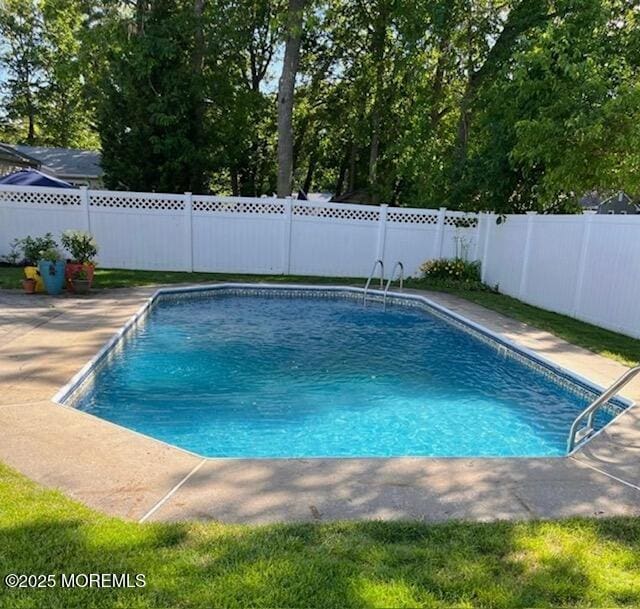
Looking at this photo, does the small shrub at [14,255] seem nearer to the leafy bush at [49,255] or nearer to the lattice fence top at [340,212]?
the leafy bush at [49,255]

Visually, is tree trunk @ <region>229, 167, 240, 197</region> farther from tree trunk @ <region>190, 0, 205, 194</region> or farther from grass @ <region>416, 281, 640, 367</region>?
grass @ <region>416, 281, 640, 367</region>

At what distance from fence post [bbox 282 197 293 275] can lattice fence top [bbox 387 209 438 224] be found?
255 centimetres

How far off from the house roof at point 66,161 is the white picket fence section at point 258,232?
1093 centimetres

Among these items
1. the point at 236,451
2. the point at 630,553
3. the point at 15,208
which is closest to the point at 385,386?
the point at 236,451

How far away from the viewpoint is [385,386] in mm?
6211

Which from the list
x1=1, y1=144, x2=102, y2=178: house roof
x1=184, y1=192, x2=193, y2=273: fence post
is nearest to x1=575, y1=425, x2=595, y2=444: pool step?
x1=184, y1=192, x2=193, y2=273: fence post

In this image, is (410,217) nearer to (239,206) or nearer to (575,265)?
(239,206)

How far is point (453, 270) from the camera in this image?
13.0 meters

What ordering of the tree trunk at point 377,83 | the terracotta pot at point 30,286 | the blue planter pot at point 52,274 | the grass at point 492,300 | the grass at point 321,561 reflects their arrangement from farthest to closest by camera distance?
the tree trunk at point 377,83 → the terracotta pot at point 30,286 → the blue planter pot at point 52,274 → the grass at point 492,300 → the grass at point 321,561

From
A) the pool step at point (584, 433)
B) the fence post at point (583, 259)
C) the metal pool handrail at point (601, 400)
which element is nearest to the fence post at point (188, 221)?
the fence post at point (583, 259)

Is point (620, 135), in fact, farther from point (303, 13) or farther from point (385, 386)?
point (303, 13)

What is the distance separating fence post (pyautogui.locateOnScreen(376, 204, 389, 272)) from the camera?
526 inches

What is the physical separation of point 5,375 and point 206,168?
1278 centimetres

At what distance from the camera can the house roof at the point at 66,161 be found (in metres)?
22.7
